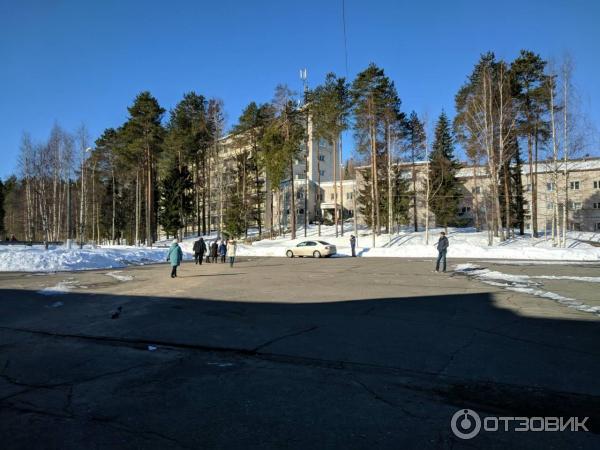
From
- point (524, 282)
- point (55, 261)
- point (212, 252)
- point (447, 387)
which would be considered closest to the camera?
point (447, 387)

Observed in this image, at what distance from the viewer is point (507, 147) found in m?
40.5

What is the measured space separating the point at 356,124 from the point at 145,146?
24.7 meters

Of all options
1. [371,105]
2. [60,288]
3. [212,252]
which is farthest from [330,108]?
[60,288]

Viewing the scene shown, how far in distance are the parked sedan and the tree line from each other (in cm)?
641

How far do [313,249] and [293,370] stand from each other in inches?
1110

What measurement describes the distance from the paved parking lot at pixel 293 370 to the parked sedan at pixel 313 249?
21903mm

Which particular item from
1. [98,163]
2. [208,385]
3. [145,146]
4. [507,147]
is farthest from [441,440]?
[98,163]

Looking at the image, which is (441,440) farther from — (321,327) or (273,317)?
(273,317)

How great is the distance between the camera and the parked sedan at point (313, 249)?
33.7 m

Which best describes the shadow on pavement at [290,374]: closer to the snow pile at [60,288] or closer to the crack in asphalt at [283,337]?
the crack in asphalt at [283,337]

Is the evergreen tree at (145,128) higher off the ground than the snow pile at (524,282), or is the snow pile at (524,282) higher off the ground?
the evergreen tree at (145,128)

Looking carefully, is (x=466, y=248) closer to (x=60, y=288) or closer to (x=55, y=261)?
(x=60, y=288)

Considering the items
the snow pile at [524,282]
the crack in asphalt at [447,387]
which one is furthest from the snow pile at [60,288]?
the snow pile at [524,282]

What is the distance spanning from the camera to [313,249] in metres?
33.9
